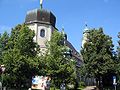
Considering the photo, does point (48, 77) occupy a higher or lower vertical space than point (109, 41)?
lower

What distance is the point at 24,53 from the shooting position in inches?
1970

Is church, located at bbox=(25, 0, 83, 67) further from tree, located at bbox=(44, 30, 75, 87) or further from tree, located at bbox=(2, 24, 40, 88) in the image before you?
tree, located at bbox=(44, 30, 75, 87)

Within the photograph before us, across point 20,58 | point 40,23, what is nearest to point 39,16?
point 40,23

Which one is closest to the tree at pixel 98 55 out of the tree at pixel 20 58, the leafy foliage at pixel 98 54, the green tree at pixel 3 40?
the leafy foliage at pixel 98 54

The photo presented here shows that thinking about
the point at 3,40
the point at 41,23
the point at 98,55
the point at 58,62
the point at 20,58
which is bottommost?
the point at 58,62

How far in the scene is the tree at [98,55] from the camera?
58.5m

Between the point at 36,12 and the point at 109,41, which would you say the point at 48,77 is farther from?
the point at 36,12

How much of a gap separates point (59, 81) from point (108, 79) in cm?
1700

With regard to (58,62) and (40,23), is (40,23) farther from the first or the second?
(58,62)

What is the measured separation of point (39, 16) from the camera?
76.6m

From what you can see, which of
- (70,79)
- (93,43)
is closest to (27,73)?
(70,79)

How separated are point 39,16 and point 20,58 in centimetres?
3094

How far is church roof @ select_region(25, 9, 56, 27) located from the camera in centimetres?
7650

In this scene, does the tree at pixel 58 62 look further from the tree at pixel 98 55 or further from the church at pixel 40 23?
the church at pixel 40 23
